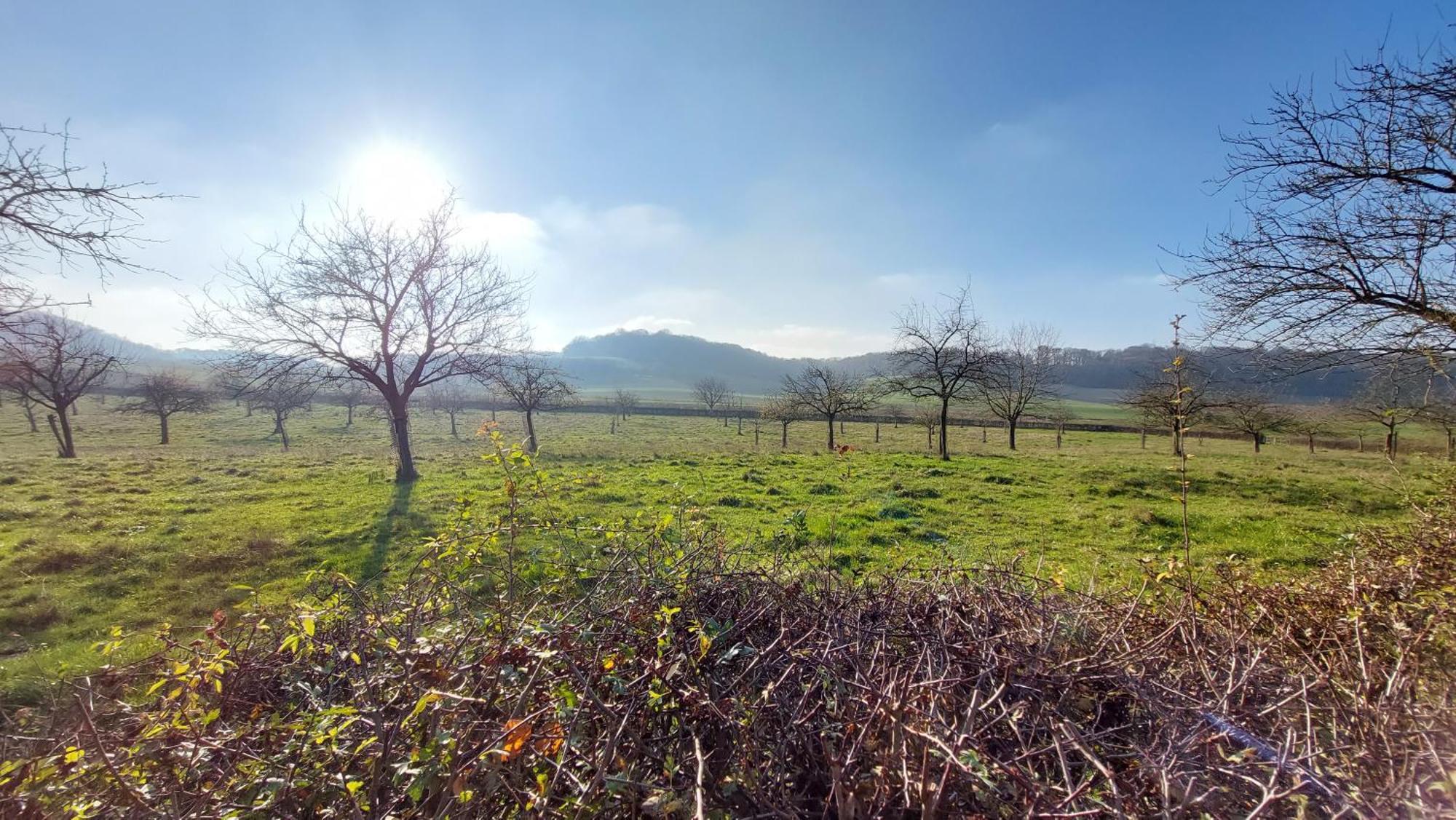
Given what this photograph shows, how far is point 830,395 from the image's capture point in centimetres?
2862

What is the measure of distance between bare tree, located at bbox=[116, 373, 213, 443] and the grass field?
938cm

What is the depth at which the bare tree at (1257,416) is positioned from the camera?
87.9 ft

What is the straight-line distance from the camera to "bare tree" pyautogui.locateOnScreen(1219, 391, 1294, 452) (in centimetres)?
2680

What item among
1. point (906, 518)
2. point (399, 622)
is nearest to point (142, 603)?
point (399, 622)

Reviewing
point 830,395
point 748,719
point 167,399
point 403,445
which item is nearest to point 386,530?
point 403,445

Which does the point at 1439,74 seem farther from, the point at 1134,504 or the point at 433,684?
the point at 433,684

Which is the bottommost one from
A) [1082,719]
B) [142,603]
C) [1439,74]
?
[142,603]

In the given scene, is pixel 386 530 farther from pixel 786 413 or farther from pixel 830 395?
pixel 786 413

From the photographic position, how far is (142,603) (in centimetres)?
641

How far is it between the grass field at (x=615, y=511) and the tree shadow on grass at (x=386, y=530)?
0.06 meters

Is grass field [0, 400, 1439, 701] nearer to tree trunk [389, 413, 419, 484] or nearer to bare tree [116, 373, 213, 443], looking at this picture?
tree trunk [389, 413, 419, 484]

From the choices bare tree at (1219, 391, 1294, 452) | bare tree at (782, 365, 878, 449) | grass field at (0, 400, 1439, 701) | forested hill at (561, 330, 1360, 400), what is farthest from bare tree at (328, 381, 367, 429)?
bare tree at (1219, 391, 1294, 452)

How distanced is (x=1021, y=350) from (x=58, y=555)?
35612 millimetres

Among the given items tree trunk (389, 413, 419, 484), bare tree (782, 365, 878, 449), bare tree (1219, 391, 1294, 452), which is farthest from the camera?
bare tree (782, 365, 878, 449)
